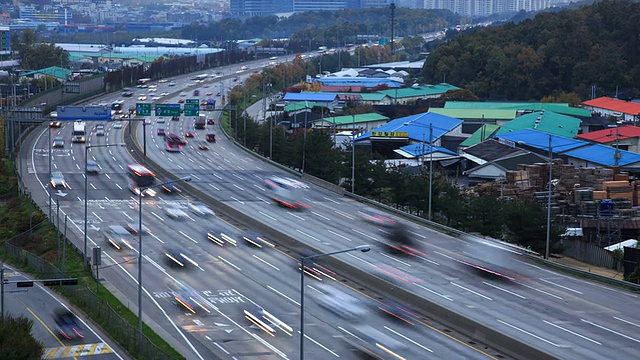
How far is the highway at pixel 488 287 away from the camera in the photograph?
37.5m

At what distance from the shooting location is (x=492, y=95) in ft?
487

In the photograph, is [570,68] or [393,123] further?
[570,68]

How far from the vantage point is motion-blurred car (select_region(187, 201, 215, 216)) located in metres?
64.4

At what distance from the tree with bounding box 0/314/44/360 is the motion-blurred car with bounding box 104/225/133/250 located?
2213cm

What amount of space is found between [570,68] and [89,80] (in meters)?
65.0

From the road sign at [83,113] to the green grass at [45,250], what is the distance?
797cm

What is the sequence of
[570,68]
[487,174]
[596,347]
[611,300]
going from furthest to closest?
[570,68] → [487,174] → [611,300] → [596,347]

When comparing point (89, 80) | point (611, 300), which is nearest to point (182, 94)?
point (89, 80)

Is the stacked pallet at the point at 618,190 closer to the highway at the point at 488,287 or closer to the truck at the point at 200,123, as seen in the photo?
the highway at the point at 488,287

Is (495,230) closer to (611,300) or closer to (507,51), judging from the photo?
(611,300)

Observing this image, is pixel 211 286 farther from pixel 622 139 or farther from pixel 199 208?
pixel 622 139

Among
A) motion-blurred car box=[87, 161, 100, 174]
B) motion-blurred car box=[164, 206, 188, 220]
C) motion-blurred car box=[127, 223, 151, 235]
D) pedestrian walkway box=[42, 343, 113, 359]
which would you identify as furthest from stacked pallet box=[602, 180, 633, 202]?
motion-blurred car box=[87, 161, 100, 174]

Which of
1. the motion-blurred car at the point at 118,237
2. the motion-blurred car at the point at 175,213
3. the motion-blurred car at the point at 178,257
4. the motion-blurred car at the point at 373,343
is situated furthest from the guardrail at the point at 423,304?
the motion-blurred car at the point at 118,237

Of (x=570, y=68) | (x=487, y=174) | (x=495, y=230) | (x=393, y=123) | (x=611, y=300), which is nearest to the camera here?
(x=611, y=300)
